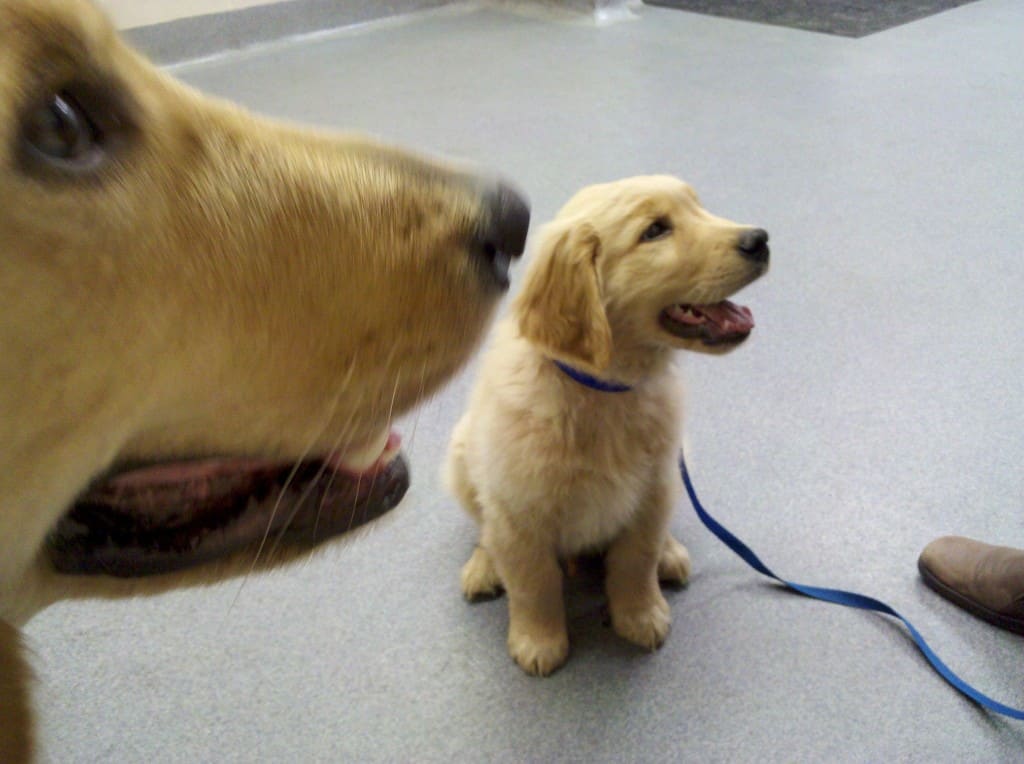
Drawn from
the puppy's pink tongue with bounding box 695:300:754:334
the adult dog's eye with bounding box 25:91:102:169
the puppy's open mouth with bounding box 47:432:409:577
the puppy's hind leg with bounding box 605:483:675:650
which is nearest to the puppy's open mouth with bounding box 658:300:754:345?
the puppy's pink tongue with bounding box 695:300:754:334

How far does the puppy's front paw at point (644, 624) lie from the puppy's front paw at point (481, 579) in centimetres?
26

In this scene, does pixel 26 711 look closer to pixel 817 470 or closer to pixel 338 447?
pixel 338 447

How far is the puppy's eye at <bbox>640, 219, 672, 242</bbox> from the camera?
140 cm

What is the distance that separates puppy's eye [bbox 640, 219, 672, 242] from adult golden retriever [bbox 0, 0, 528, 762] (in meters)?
0.66

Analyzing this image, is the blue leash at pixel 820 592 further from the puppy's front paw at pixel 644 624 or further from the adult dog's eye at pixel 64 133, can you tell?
the adult dog's eye at pixel 64 133

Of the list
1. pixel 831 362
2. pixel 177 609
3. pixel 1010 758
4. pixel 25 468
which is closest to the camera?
pixel 25 468

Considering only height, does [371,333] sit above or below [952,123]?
above

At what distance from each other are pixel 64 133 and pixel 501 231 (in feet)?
1.21

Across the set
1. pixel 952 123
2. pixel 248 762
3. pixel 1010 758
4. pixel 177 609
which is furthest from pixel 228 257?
pixel 952 123

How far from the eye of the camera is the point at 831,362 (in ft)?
6.88

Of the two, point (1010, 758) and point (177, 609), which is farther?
point (177, 609)

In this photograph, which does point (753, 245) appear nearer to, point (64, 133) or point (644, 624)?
point (644, 624)

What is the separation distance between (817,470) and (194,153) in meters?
1.51

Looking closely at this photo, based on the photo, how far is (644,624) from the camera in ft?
4.87
